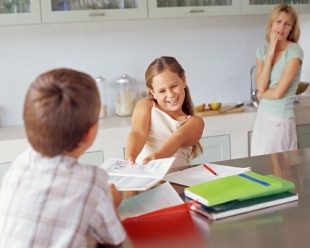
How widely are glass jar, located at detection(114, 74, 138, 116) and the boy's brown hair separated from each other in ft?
7.07

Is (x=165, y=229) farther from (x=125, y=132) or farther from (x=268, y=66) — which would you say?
(x=268, y=66)

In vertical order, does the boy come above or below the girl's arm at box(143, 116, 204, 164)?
above

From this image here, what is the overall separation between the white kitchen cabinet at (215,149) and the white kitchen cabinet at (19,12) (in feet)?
4.04

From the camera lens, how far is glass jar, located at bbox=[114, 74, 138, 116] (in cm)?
306

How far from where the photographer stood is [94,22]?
3084mm

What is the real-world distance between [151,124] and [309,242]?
0.96m

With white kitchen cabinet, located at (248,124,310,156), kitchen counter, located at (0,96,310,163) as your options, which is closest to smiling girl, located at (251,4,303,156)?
kitchen counter, located at (0,96,310,163)

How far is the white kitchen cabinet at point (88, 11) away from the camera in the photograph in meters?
2.71

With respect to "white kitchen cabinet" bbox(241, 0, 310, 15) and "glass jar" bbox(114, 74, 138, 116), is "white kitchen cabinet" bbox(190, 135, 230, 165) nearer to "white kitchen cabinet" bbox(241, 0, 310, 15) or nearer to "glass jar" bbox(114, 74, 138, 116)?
"glass jar" bbox(114, 74, 138, 116)

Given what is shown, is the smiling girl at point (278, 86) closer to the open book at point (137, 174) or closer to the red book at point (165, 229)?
the open book at point (137, 174)

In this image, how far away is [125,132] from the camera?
2.76m

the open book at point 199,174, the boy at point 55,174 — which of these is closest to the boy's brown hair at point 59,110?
the boy at point 55,174

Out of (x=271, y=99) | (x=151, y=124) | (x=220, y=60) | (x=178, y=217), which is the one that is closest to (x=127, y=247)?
(x=178, y=217)

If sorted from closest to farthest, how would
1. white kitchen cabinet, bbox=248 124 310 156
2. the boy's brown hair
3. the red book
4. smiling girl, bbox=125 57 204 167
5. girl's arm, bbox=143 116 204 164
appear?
the boy's brown hair, the red book, girl's arm, bbox=143 116 204 164, smiling girl, bbox=125 57 204 167, white kitchen cabinet, bbox=248 124 310 156
